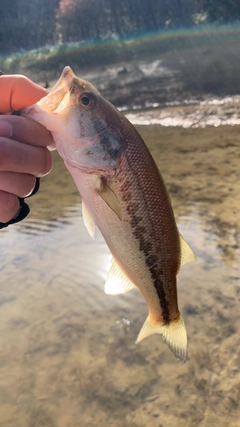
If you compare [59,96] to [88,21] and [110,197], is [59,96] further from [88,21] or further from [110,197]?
[88,21]

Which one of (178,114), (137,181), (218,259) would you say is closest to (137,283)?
(137,181)

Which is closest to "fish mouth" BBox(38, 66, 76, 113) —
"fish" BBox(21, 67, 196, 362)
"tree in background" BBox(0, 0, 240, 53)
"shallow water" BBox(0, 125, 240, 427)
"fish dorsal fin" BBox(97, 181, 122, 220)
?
"fish" BBox(21, 67, 196, 362)

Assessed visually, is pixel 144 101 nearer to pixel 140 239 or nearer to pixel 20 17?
pixel 140 239

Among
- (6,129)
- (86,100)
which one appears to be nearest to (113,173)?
(86,100)

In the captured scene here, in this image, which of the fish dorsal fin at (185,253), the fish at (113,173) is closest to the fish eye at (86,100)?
the fish at (113,173)

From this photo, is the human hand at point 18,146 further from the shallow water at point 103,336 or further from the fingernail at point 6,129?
the shallow water at point 103,336

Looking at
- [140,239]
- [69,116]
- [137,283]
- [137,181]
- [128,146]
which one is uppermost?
[69,116]
